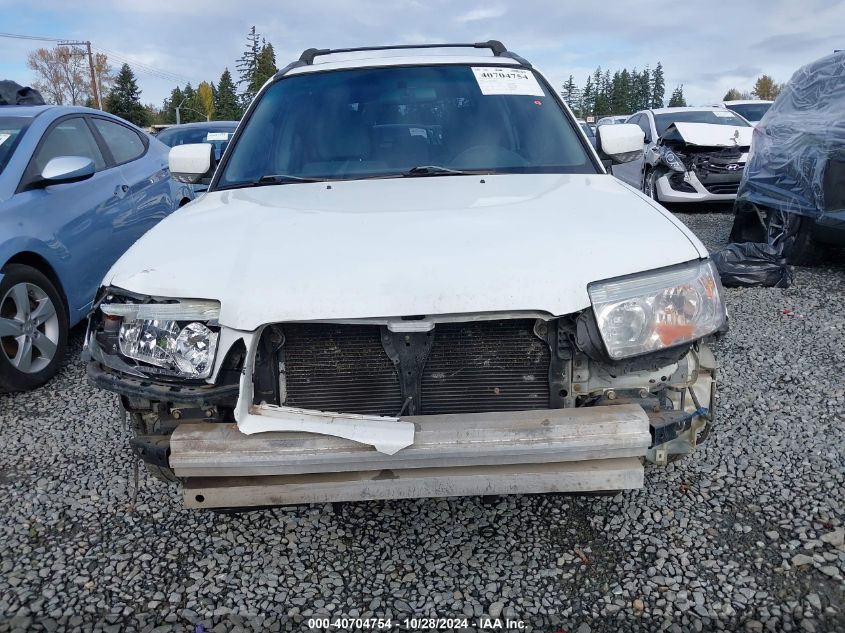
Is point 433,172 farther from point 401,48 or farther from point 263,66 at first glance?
point 263,66

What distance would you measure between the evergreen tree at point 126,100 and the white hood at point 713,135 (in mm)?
55015

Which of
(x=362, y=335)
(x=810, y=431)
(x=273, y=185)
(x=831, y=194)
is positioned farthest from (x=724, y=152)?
(x=362, y=335)

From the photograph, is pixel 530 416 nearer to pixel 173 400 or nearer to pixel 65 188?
pixel 173 400

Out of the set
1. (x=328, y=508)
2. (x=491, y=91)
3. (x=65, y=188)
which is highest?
(x=491, y=91)

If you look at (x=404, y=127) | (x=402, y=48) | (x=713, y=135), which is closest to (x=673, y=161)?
(x=713, y=135)

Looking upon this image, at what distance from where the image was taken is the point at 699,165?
877 centimetres

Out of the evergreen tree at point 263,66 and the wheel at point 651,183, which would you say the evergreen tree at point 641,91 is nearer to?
the evergreen tree at point 263,66

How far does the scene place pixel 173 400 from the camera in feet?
6.57

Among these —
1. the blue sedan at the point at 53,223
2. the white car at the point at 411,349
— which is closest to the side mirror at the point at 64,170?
the blue sedan at the point at 53,223

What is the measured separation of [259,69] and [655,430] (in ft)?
241

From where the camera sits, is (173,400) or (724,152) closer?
(173,400)

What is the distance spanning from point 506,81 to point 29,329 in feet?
10.1

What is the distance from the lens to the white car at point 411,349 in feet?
6.40

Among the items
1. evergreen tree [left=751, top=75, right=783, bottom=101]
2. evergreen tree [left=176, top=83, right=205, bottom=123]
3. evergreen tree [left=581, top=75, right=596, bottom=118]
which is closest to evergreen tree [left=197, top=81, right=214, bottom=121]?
evergreen tree [left=176, top=83, right=205, bottom=123]
